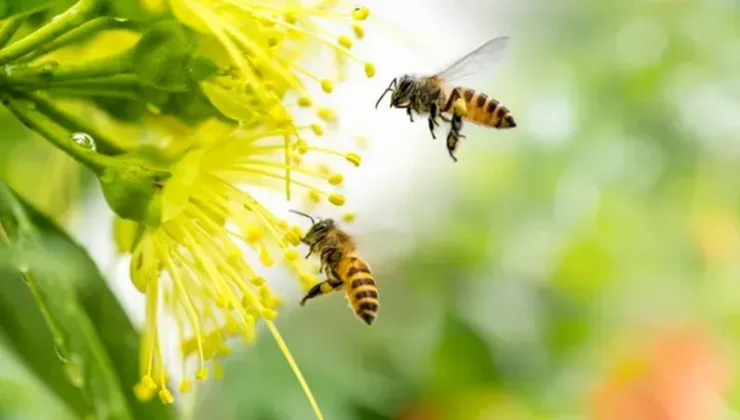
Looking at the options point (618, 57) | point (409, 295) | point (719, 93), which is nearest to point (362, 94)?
point (409, 295)

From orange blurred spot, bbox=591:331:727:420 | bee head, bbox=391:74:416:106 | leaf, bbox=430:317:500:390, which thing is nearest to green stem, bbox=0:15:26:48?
bee head, bbox=391:74:416:106

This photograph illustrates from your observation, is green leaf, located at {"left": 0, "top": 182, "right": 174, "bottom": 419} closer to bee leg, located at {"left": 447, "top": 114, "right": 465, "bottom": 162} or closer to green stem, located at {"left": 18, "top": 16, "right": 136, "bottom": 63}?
green stem, located at {"left": 18, "top": 16, "right": 136, "bottom": 63}

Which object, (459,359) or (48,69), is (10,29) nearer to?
(48,69)

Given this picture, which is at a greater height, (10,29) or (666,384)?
(666,384)

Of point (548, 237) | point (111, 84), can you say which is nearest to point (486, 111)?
point (111, 84)

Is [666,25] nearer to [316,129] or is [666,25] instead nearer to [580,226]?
[580,226]

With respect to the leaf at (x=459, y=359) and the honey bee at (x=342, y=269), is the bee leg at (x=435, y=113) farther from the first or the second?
the leaf at (x=459, y=359)
